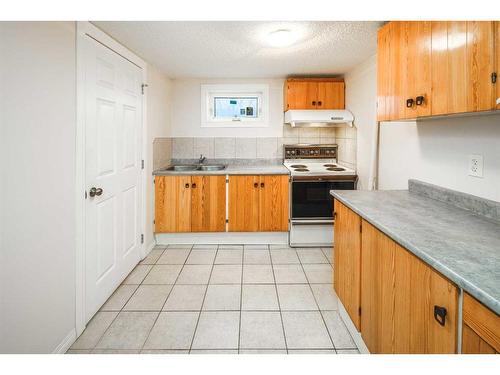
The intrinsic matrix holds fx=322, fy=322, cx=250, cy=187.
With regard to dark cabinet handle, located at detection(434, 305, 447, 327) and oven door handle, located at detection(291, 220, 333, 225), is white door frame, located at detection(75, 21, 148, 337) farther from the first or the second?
oven door handle, located at detection(291, 220, 333, 225)

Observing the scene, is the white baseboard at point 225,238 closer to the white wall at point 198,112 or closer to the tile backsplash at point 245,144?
the tile backsplash at point 245,144

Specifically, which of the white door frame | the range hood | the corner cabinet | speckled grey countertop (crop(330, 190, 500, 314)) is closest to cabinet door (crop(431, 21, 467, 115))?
speckled grey countertop (crop(330, 190, 500, 314))

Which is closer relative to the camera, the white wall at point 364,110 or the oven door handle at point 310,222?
the white wall at point 364,110

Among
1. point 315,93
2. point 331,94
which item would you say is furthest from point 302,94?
point 331,94

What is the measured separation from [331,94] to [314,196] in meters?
1.38

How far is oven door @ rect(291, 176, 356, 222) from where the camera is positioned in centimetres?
368

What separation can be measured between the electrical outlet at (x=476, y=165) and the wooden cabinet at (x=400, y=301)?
63 cm

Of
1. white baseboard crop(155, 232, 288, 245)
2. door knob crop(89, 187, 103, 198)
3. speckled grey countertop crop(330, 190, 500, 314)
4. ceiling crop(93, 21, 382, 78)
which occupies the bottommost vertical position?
white baseboard crop(155, 232, 288, 245)

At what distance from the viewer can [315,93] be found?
411 cm

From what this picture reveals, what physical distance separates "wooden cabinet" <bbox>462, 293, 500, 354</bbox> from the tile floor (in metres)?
1.16

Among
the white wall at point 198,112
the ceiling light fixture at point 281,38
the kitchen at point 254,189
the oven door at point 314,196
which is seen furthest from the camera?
the white wall at point 198,112

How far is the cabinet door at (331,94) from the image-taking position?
13.5ft

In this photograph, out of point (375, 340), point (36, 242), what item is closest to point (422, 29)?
point (375, 340)

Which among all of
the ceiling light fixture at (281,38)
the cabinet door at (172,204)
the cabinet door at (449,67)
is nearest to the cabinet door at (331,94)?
the ceiling light fixture at (281,38)
